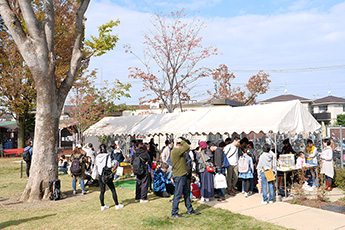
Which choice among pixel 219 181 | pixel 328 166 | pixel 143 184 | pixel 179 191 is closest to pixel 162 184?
pixel 143 184

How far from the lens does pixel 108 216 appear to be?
305 inches

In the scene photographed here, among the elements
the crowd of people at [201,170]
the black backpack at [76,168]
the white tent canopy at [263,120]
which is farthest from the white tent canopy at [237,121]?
the black backpack at [76,168]

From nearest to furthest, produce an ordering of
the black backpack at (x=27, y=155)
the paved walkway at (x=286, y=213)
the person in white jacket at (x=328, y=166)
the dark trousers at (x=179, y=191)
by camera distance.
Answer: the paved walkway at (x=286, y=213)
the dark trousers at (x=179, y=191)
the person in white jacket at (x=328, y=166)
the black backpack at (x=27, y=155)

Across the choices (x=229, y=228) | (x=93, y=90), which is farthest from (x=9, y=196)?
(x=93, y=90)

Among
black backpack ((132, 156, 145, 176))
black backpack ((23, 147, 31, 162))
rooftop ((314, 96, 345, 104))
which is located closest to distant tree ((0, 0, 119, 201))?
black backpack ((132, 156, 145, 176))

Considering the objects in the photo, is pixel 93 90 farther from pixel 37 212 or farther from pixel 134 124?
pixel 37 212

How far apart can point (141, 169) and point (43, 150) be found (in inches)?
142

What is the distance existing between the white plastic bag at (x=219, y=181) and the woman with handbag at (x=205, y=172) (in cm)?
14

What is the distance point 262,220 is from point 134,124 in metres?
10.1

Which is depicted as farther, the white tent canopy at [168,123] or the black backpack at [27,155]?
the black backpack at [27,155]

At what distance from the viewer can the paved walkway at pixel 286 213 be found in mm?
6648

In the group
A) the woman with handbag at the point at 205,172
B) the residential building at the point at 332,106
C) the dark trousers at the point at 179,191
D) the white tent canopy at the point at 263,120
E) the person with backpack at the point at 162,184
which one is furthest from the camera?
the residential building at the point at 332,106

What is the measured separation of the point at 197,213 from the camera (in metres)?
7.76

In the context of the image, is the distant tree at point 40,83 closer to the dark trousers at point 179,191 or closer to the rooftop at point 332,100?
the dark trousers at point 179,191
